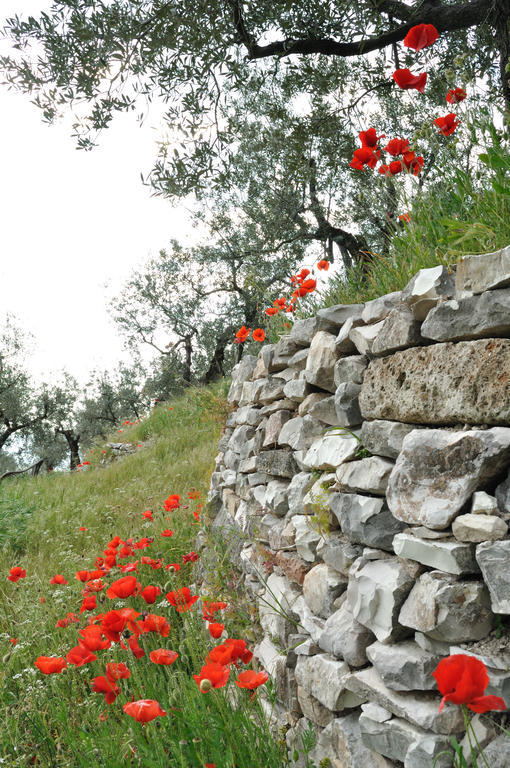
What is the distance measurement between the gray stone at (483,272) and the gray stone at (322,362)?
0.88 metres

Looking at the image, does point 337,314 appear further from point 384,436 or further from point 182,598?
point 182,598

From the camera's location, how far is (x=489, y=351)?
5.31 ft

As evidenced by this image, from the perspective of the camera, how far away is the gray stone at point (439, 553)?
154 centimetres

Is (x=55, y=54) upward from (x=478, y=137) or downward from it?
upward

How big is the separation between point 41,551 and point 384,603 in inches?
190

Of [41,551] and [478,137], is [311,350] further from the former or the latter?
[41,551]

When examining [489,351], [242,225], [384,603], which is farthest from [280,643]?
[242,225]

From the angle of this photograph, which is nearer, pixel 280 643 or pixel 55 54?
pixel 280 643

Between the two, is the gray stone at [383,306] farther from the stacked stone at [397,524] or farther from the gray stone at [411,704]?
the gray stone at [411,704]

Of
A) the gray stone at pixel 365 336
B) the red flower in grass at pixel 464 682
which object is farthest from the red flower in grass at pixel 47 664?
the gray stone at pixel 365 336

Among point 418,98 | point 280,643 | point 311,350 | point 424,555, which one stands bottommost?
point 280,643

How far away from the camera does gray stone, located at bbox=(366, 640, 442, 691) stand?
1.58m

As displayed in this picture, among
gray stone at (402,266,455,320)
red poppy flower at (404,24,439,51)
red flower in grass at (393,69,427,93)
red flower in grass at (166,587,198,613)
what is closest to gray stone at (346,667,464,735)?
red flower in grass at (166,587,198,613)

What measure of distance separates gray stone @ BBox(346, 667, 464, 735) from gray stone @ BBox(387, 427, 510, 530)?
535 millimetres
